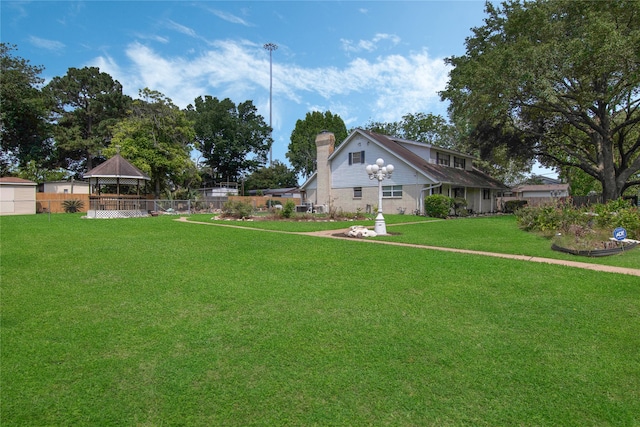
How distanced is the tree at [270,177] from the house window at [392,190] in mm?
32694

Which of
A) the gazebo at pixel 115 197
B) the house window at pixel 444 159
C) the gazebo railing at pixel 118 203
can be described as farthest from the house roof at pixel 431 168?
the gazebo at pixel 115 197

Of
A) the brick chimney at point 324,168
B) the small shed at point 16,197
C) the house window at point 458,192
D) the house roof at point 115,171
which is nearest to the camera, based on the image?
the house roof at point 115,171

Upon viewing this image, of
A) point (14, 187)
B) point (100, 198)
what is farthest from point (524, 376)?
point (14, 187)

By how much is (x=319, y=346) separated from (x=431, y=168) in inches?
935

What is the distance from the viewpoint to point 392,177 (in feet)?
82.7

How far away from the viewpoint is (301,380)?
10.0ft

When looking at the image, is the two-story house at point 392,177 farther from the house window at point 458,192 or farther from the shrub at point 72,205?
the shrub at point 72,205

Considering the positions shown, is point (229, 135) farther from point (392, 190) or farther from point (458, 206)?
point (458, 206)

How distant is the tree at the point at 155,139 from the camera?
31766mm

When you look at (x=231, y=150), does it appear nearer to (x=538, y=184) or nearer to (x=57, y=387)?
(x=538, y=184)

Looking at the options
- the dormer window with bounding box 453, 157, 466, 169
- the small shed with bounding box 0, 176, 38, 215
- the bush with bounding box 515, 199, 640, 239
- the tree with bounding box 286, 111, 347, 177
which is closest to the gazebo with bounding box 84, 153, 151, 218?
the small shed with bounding box 0, 176, 38, 215

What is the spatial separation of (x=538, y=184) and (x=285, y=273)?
2534 inches

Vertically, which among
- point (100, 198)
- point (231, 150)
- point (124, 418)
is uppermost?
point (231, 150)

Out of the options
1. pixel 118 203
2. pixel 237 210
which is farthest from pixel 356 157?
pixel 118 203
